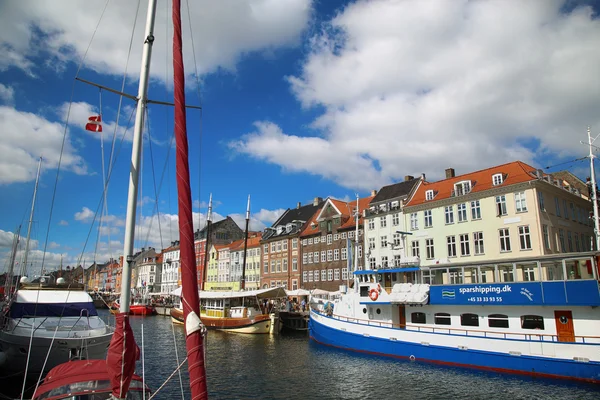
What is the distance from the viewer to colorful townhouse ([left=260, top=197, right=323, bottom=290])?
65.4 metres

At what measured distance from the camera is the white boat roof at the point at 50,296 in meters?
19.2

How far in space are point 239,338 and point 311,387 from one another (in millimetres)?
19564

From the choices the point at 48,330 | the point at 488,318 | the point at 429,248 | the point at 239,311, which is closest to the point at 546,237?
the point at 429,248

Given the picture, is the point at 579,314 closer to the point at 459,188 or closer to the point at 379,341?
the point at 379,341

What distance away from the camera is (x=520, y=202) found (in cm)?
3794

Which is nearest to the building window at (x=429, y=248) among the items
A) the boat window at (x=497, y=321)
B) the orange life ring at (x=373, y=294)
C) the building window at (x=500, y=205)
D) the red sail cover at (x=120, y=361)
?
the building window at (x=500, y=205)

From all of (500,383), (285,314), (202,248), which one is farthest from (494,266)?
(202,248)

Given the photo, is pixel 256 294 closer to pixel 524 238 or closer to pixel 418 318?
pixel 418 318

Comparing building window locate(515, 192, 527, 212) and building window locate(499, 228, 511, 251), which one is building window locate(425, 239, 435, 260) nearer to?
building window locate(499, 228, 511, 251)

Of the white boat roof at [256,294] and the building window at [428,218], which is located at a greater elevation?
the building window at [428,218]

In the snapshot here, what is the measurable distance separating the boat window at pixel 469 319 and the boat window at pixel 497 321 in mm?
803

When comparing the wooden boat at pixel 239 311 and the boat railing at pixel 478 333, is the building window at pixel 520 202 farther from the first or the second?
the wooden boat at pixel 239 311

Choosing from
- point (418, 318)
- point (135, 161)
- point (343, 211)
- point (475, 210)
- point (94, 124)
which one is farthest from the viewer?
point (343, 211)

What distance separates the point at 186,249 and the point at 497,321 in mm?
23540
